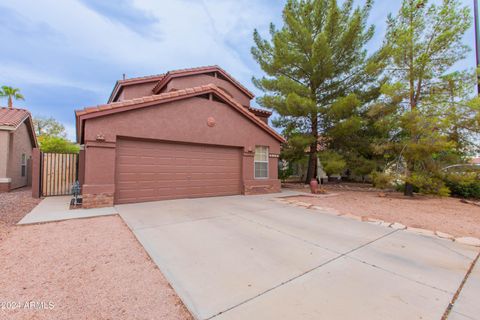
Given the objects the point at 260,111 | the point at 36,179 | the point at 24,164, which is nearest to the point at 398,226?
the point at 260,111

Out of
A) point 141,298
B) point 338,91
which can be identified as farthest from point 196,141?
point 338,91

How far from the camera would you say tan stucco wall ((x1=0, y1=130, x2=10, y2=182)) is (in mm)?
9727

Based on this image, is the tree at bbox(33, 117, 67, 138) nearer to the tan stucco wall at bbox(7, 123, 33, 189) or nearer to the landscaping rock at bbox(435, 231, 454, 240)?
the tan stucco wall at bbox(7, 123, 33, 189)

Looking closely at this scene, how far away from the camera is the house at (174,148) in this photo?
6719 millimetres

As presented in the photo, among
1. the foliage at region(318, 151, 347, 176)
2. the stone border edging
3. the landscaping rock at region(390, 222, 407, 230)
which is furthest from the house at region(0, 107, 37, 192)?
the foliage at region(318, 151, 347, 176)

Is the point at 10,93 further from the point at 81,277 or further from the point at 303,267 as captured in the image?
the point at 303,267

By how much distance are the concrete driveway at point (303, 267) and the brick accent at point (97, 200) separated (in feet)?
5.13

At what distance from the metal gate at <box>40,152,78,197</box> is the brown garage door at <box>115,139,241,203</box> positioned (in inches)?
157

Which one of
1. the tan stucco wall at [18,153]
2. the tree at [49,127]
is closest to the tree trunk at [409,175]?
the tan stucco wall at [18,153]

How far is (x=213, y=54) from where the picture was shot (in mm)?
17812

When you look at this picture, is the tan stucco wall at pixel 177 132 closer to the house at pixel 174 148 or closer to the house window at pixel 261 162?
the house at pixel 174 148

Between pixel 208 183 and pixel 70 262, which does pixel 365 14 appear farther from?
pixel 70 262

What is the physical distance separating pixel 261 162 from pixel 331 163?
13.0ft

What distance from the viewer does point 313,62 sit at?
12406 millimetres
